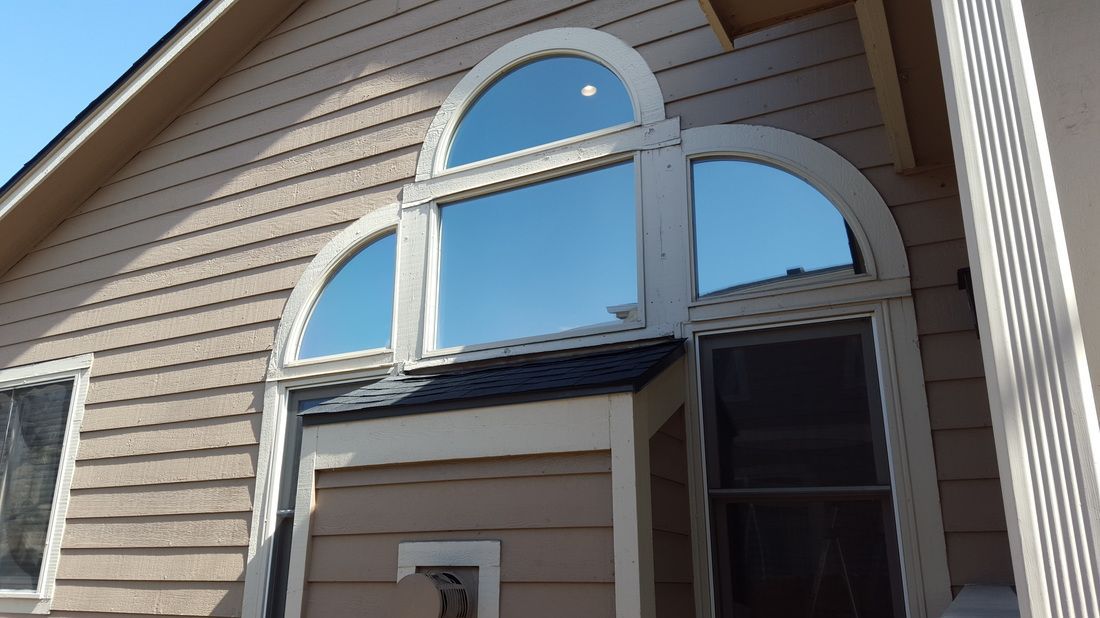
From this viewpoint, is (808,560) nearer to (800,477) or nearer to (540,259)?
(800,477)

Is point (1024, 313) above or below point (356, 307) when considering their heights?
below

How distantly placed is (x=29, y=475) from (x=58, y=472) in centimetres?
31

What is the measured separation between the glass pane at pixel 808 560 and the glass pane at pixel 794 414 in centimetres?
11

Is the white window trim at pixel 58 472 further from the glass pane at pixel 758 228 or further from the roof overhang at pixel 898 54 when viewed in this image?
the roof overhang at pixel 898 54

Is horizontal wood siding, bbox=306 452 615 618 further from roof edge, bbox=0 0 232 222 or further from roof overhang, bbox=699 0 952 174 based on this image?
roof edge, bbox=0 0 232 222

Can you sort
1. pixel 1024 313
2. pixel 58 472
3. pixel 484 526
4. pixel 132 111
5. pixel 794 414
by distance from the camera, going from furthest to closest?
pixel 132 111, pixel 58 472, pixel 794 414, pixel 484 526, pixel 1024 313

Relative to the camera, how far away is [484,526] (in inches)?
106

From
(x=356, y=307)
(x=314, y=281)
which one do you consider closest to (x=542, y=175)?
(x=356, y=307)

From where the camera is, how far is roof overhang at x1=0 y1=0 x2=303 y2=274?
499 centimetres

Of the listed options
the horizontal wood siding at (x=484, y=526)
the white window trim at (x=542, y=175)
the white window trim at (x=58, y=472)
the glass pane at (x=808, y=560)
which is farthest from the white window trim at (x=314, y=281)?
the glass pane at (x=808, y=560)

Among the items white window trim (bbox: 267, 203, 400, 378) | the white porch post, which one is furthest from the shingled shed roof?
the white porch post

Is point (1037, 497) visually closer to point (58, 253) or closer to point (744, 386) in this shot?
point (744, 386)

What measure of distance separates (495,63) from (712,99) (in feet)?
4.03

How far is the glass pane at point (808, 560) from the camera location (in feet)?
8.94
